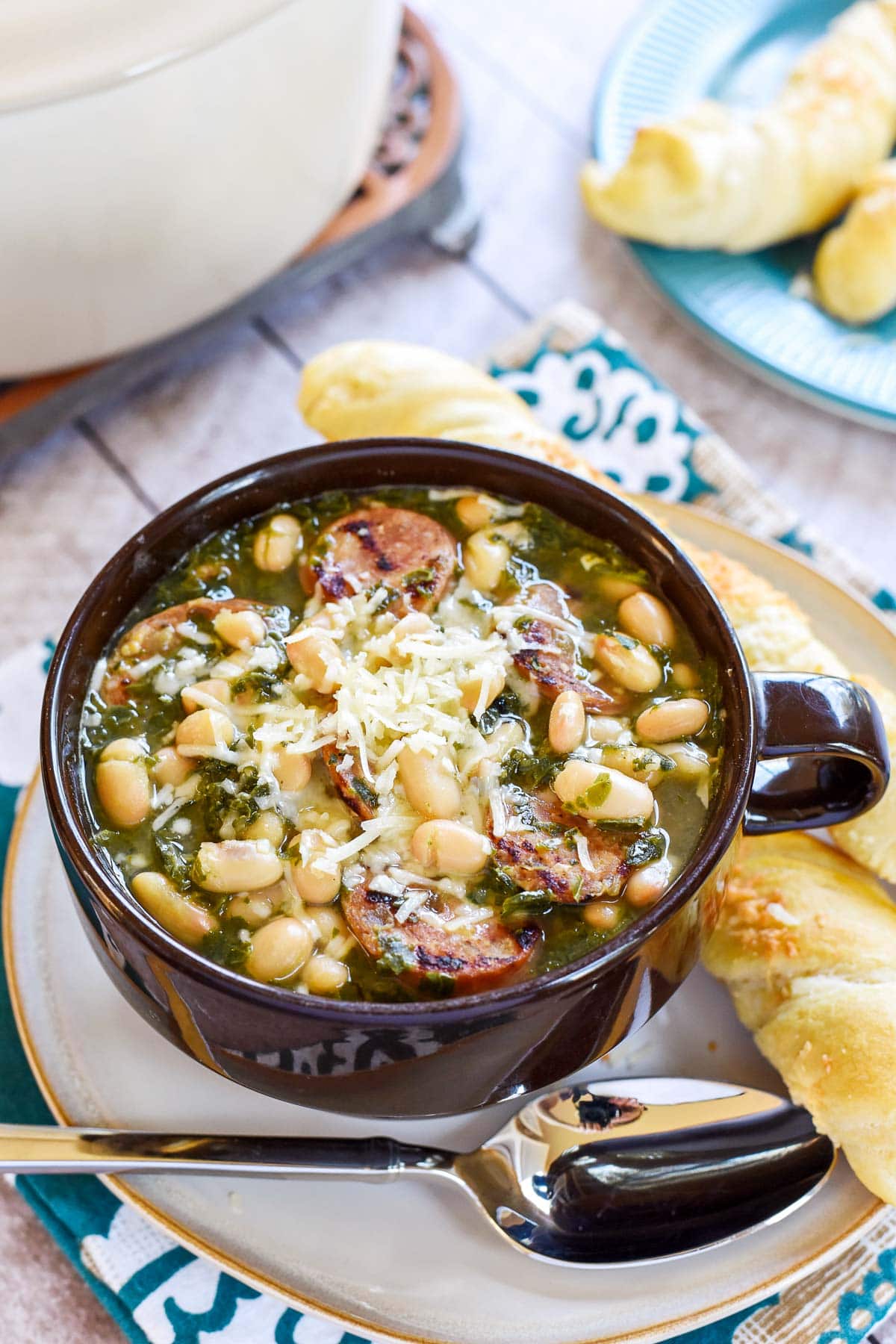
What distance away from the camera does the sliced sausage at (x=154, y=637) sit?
1.72 metres

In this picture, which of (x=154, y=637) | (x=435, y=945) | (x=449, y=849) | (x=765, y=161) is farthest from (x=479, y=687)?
(x=765, y=161)

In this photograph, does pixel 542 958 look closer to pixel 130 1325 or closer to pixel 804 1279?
pixel 804 1279

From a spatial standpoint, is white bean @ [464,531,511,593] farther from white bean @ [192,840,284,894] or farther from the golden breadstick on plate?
white bean @ [192,840,284,894]

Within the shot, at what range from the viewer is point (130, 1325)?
1672 mm

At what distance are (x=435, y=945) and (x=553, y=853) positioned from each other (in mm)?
181

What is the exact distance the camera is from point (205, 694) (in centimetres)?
167

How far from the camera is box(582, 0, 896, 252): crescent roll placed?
2838 mm

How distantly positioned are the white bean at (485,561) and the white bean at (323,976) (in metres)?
0.59

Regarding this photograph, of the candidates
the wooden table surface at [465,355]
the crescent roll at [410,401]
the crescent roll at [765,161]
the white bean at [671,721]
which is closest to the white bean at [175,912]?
the white bean at [671,721]

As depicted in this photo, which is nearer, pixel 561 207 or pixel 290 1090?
pixel 290 1090

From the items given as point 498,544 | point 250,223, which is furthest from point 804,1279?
point 250,223

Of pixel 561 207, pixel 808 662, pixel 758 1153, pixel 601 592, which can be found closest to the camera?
pixel 758 1153

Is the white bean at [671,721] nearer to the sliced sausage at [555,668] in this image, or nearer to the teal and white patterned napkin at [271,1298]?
the sliced sausage at [555,668]

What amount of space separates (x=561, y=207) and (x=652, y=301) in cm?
41
